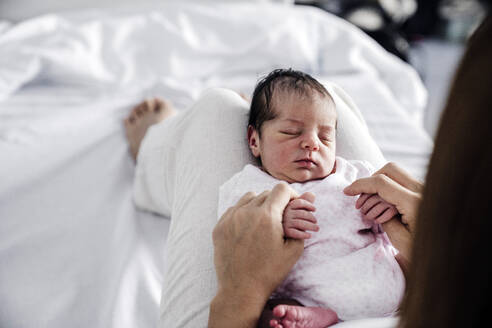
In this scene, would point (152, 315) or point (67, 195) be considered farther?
point (67, 195)

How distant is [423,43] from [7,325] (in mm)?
3604

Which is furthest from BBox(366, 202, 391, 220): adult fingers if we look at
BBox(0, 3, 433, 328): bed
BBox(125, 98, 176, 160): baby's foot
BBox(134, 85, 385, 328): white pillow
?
BBox(125, 98, 176, 160): baby's foot

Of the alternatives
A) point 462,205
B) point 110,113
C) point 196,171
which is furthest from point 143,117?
point 462,205

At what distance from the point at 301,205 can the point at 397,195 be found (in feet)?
0.48

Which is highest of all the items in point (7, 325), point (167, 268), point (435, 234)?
point (435, 234)

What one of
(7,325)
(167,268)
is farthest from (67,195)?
(167,268)

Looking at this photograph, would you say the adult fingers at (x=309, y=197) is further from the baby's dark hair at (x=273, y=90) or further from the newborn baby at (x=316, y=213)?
the baby's dark hair at (x=273, y=90)

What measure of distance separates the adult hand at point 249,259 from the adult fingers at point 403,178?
0.20 metres

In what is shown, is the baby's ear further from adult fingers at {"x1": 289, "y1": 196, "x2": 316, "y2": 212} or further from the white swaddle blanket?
adult fingers at {"x1": 289, "y1": 196, "x2": 316, "y2": 212}

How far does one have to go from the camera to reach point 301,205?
2.01 ft

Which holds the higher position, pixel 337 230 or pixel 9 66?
pixel 9 66

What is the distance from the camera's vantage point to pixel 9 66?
138cm

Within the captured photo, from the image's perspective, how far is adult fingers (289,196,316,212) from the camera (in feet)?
2.01

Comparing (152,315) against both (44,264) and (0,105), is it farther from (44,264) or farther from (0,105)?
(0,105)
